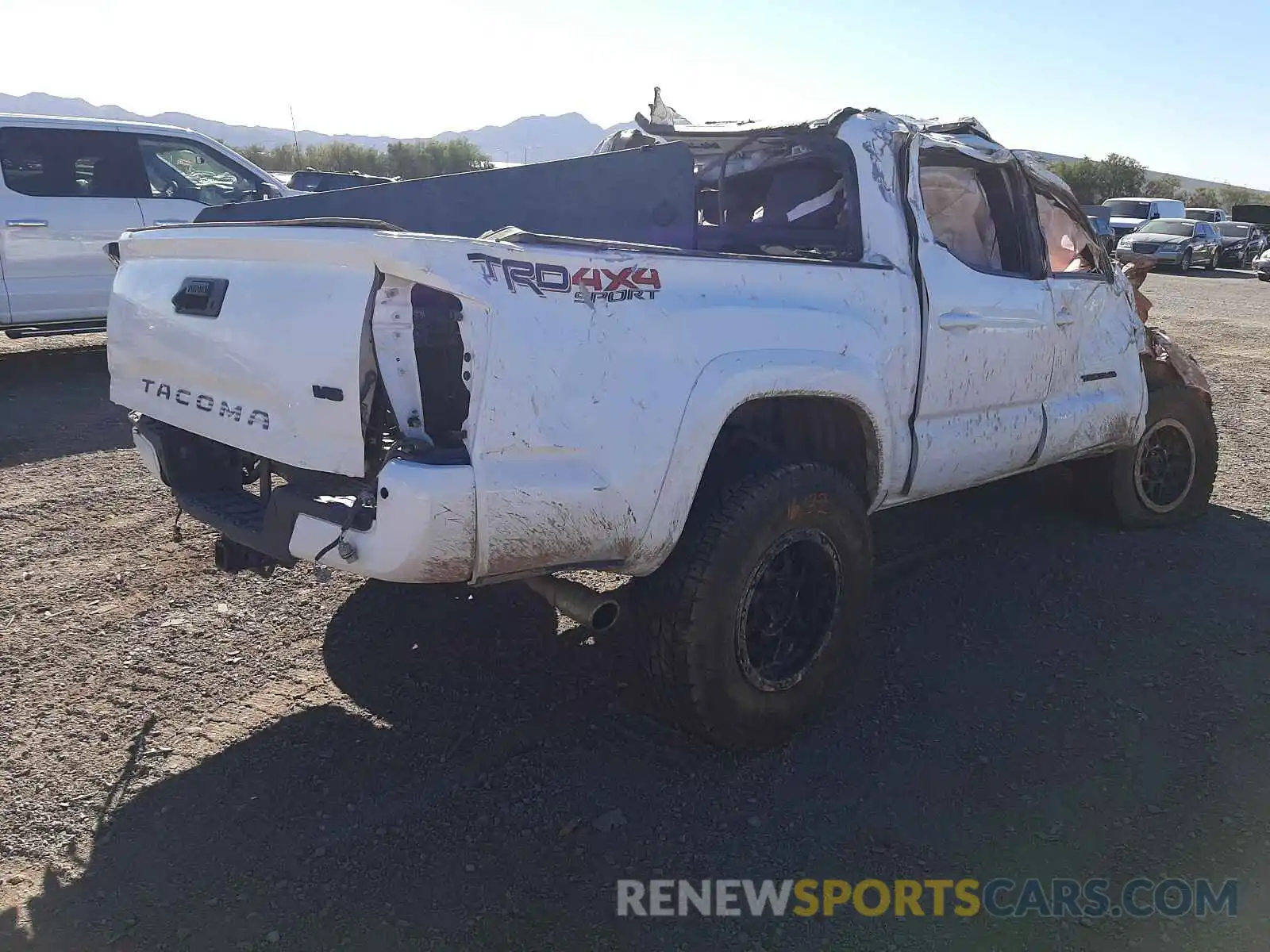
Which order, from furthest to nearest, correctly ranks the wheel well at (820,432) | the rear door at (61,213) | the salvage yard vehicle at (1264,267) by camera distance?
1. the salvage yard vehicle at (1264,267)
2. the rear door at (61,213)
3. the wheel well at (820,432)

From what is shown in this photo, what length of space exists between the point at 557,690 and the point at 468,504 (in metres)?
1.32

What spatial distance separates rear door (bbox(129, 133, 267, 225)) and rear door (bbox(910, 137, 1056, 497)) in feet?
22.1

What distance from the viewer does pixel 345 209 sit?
3.96 meters

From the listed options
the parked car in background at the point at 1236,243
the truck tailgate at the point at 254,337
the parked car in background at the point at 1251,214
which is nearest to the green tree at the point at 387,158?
the parked car in background at the point at 1236,243

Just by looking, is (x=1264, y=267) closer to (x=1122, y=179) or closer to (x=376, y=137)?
(x=1122, y=179)

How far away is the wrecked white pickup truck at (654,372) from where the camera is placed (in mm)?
2387

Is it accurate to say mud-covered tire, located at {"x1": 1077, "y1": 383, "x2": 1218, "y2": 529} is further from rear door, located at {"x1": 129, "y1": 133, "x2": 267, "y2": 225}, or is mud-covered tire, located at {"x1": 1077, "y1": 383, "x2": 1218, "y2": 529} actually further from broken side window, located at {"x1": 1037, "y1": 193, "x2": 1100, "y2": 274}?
rear door, located at {"x1": 129, "y1": 133, "x2": 267, "y2": 225}

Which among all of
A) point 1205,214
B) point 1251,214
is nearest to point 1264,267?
point 1205,214

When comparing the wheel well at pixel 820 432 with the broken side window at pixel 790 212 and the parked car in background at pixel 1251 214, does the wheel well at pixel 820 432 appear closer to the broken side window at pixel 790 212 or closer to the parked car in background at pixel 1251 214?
the broken side window at pixel 790 212

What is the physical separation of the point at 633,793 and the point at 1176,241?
28.9 m

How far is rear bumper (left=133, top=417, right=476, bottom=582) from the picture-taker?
2291mm

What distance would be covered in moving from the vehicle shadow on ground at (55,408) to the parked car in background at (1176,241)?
83.5 feet

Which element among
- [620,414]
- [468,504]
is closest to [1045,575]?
[620,414]

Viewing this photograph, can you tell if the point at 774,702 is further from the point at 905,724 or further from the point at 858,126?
the point at 858,126
